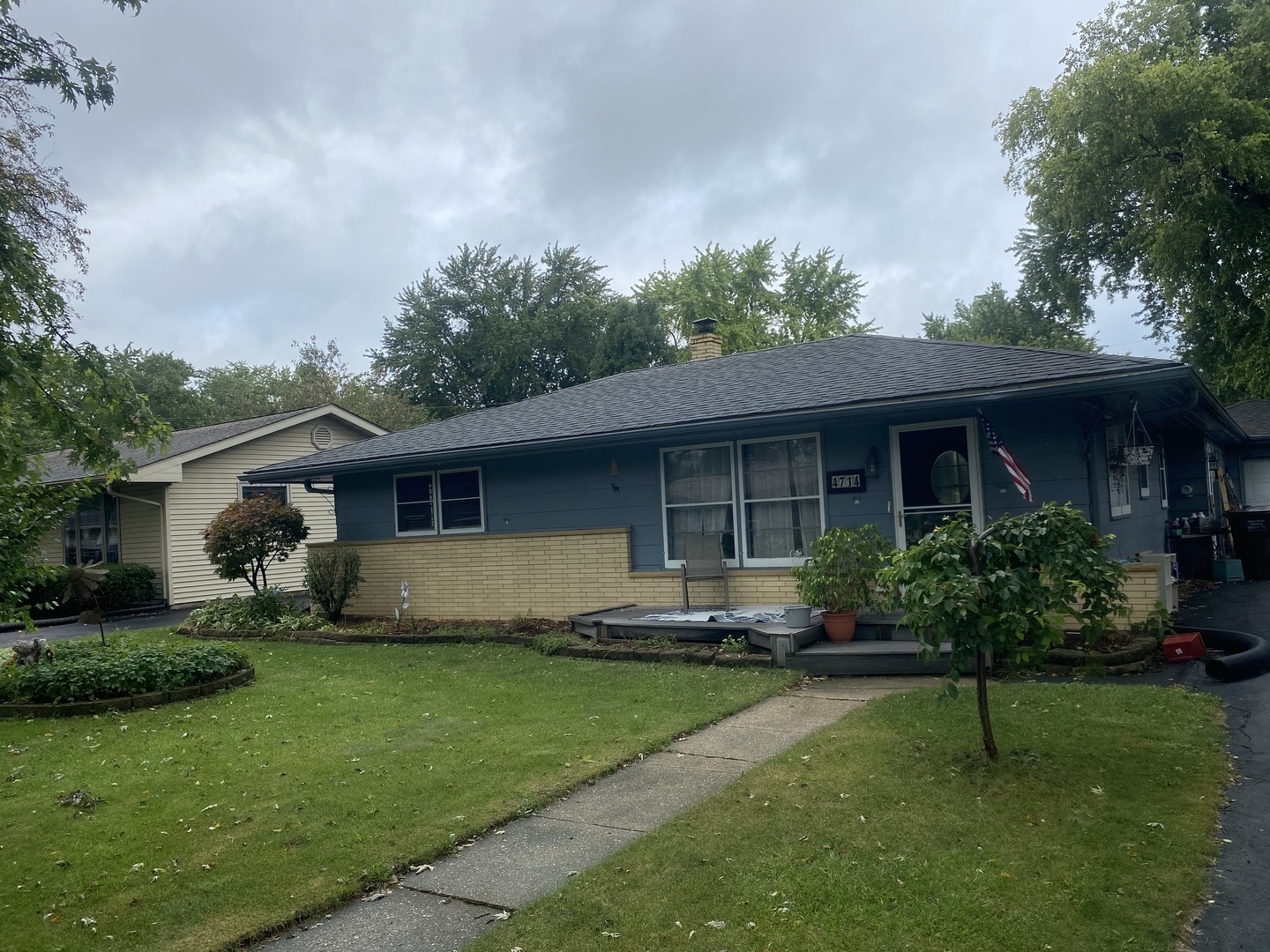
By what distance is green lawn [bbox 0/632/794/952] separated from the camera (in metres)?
4.02

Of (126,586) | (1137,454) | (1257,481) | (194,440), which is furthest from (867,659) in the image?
(1257,481)

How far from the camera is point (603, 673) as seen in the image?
8.90 m

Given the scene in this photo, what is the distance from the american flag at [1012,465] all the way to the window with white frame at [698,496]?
3.18 metres

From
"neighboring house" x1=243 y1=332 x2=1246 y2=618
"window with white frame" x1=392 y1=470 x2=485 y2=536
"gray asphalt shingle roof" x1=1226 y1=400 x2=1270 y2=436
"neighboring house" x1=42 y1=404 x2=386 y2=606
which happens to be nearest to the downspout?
"neighboring house" x1=42 y1=404 x2=386 y2=606

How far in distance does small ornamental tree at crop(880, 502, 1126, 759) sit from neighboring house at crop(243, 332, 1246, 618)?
3902 mm

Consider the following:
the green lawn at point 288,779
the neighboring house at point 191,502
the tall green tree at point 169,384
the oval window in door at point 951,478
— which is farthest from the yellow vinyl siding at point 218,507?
the tall green tree at point 169,384

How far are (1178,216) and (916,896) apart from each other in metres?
18.3

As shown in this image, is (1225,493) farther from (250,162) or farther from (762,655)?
(250,162)

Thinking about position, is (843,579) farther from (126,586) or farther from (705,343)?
(126,586)

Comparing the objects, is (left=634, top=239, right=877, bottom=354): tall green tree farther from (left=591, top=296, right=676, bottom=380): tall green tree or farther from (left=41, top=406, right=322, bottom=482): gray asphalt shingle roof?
(left=41, top=406, right=322, bottom=482): gray asphalt shingle roof

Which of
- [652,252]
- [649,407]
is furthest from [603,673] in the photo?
[652,252]

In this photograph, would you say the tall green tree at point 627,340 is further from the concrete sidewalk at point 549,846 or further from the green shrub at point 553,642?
the concrete sidewalk at point 549,846

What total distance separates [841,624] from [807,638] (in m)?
0.39

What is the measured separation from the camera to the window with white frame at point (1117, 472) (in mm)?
10164
